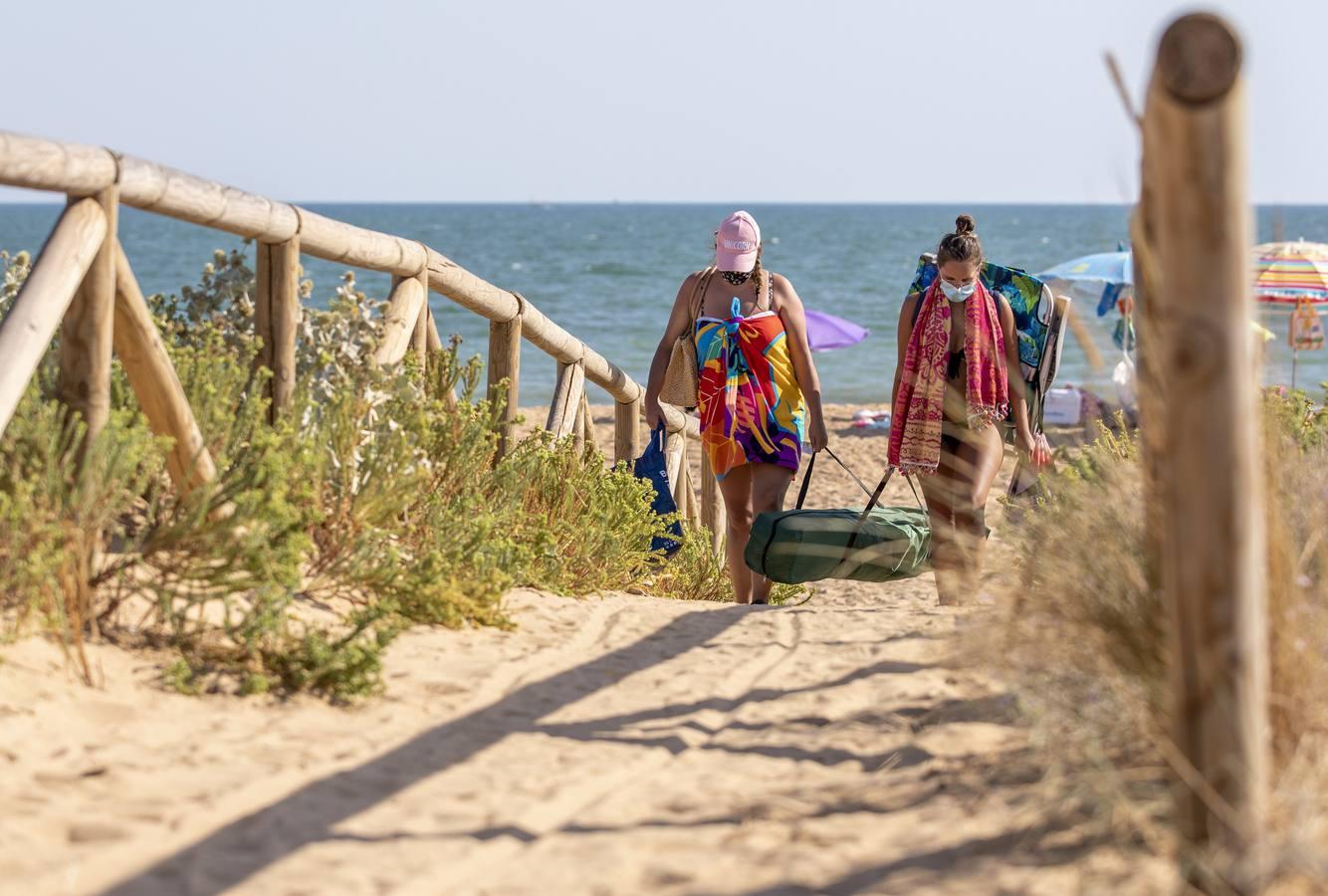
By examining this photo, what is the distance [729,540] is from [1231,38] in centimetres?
388

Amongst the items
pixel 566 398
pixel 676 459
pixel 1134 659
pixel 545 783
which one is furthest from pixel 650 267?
pixel 1134 659

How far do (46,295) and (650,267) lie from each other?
4434cm

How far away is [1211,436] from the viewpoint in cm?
192

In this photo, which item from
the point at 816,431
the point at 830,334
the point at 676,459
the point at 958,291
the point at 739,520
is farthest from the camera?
the point at 830,334

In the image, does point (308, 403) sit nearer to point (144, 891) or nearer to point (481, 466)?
point (481, 466)

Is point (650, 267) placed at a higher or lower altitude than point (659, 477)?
higher

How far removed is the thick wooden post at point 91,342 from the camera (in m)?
3.20

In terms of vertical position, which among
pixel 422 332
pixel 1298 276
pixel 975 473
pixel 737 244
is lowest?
pixel 975 473

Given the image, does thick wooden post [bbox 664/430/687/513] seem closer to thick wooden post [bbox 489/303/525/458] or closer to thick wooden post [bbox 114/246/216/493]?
thick wooden post [bbox 489/303/525/458]

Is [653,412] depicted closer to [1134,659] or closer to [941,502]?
[941,502]

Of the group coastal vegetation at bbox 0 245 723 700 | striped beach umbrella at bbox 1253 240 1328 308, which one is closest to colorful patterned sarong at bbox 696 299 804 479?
coastal vegetation at bbox 0 245 723 700

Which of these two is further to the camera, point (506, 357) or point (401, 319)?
point (506, 357)

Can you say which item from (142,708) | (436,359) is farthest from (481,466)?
(142,708)

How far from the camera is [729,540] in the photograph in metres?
5.61
